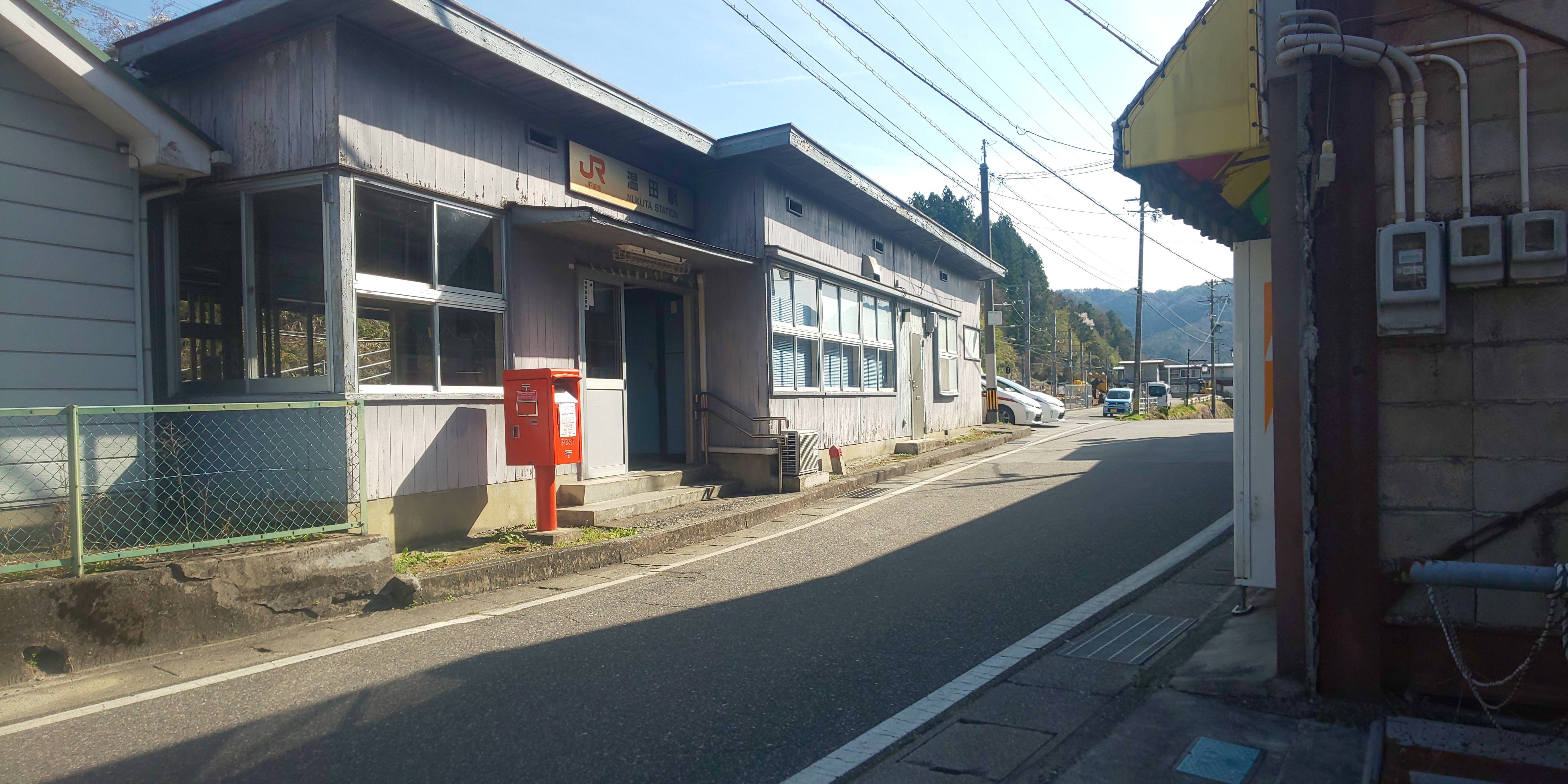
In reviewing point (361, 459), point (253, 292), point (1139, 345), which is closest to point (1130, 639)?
point (361, 459)

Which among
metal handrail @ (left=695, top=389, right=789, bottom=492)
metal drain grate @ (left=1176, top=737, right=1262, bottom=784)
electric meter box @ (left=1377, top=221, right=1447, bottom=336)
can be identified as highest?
electric meter box @ (left=1377, top=221, right=1447, bottom=336)

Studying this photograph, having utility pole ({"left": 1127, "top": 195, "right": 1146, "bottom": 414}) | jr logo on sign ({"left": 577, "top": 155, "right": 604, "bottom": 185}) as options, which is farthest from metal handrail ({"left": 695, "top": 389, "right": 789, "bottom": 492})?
A: utility pole ({"left": 1127, "top": 195, "right": 1146, "bottom": 414})

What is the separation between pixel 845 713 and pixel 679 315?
9585 mm

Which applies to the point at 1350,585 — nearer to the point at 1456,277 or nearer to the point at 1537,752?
the point at 1537,752

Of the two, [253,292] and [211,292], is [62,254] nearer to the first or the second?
[211,292]

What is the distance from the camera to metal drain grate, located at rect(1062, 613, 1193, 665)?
16.4 ft

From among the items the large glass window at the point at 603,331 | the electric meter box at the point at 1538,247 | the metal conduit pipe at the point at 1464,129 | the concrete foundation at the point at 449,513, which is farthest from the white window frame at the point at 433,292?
the electric meter box at the point at 1538,247

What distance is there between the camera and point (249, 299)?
317 inches

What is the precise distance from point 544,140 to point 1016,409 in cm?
1987

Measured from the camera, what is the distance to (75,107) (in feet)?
→ 24.0

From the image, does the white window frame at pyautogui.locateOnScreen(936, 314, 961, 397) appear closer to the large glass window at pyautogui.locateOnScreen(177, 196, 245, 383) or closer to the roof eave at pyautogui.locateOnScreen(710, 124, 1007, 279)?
the roof eave at pyautogui.locateOnScreen(710, 124, 1007, 279)

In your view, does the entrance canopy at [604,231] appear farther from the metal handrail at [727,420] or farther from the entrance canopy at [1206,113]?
the entrance canopy at [1206,113]

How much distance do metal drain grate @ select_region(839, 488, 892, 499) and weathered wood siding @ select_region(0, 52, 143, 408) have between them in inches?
331

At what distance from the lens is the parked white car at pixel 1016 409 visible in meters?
26.8
